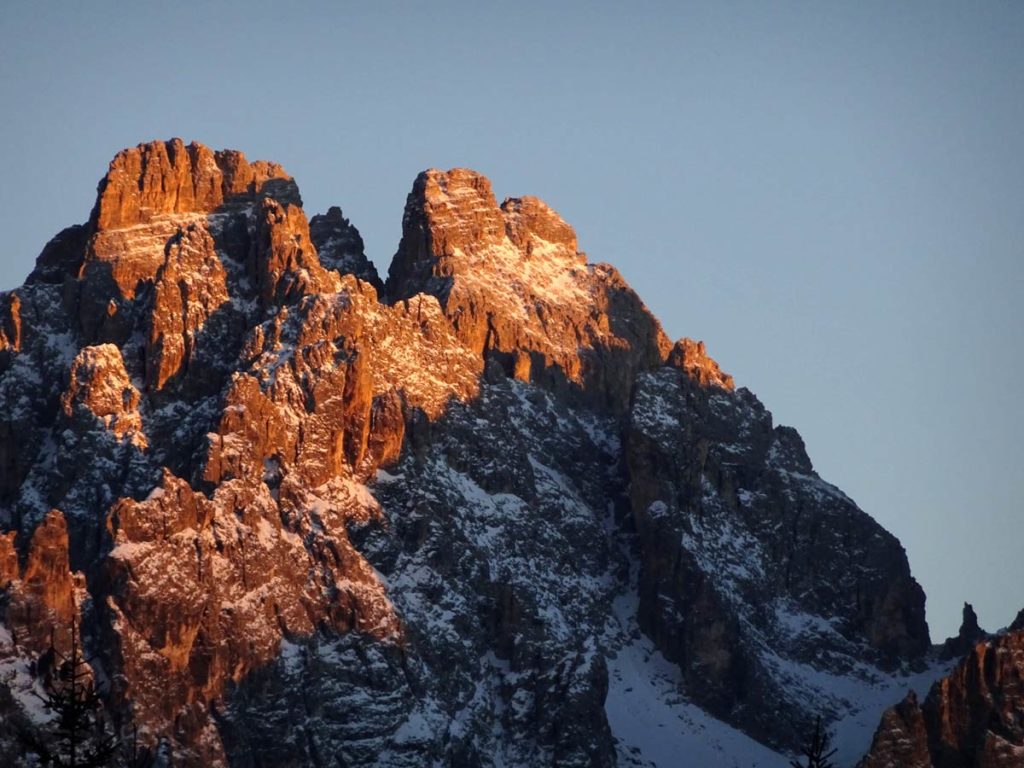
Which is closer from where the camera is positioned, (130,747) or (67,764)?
(67,764)

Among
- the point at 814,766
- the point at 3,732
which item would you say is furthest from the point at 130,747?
the point at 814,766

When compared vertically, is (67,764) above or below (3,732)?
below

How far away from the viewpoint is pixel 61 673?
10044 cm

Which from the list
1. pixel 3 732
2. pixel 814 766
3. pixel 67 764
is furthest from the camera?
pixel 3 732

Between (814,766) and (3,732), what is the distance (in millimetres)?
90869

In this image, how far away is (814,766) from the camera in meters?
114

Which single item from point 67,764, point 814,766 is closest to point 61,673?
point 67,764

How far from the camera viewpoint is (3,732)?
19050cm

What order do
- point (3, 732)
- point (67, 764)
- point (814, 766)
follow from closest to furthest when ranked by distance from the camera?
point (67, 764)
point (814, 766)
point (3, 732)

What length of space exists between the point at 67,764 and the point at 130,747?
104780 millimetres

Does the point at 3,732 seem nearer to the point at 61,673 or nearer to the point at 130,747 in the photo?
the point at 130,747

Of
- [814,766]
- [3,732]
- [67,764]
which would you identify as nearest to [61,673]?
[67,764]

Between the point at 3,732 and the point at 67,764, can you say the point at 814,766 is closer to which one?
the point at 67,764

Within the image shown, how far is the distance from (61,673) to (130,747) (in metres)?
101
